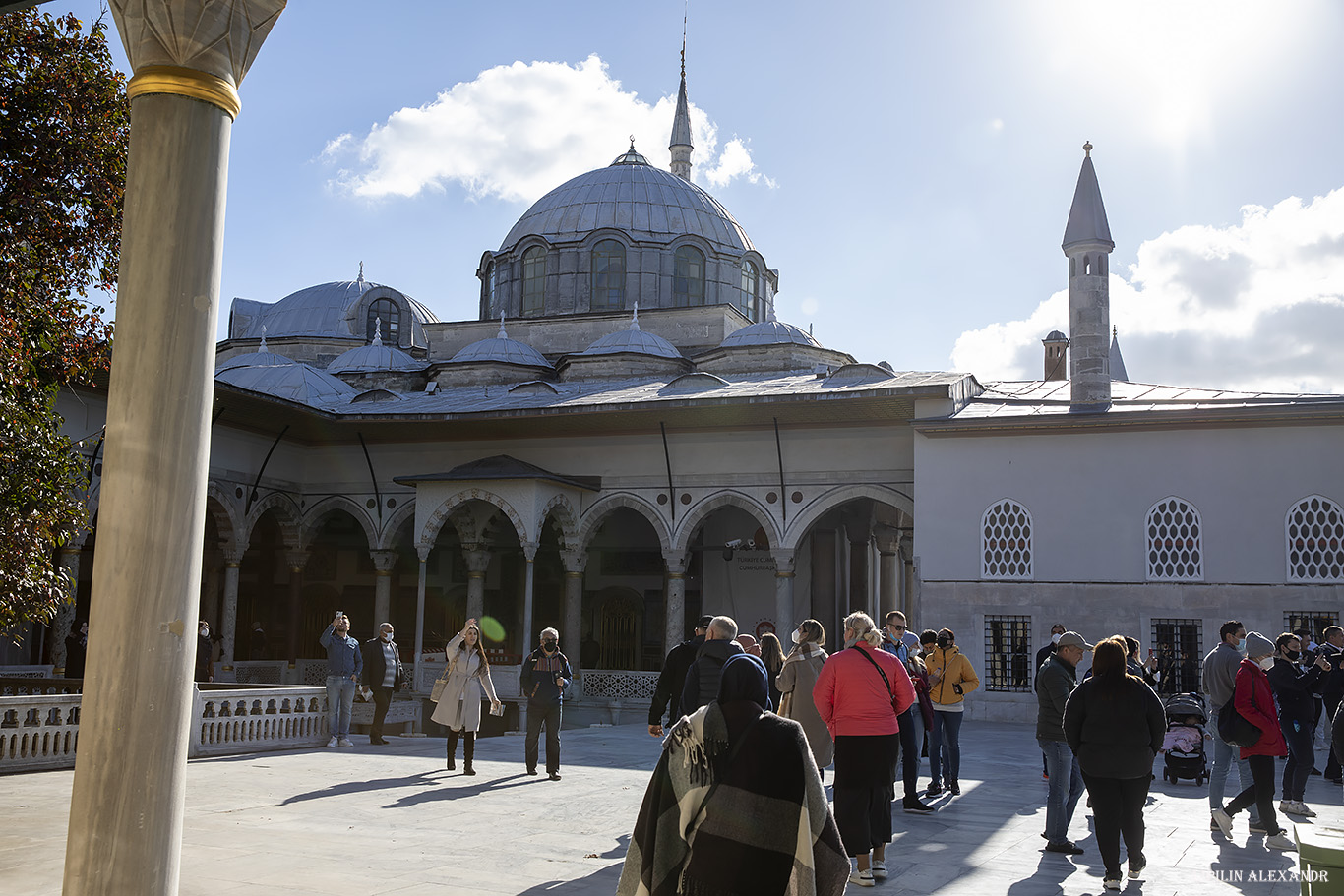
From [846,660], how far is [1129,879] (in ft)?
5.39

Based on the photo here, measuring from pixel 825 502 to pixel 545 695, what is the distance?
385 inches

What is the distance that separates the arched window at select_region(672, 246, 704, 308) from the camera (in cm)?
2673

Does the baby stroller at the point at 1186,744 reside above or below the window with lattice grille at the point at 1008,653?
below

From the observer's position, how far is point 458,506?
746 inches

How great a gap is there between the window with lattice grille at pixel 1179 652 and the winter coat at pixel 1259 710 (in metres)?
8.76

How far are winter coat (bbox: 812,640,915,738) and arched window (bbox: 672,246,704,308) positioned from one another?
2153 cm

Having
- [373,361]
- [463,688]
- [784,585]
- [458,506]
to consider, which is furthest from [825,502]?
[373,361]

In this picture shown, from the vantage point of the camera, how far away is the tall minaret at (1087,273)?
56.6ft

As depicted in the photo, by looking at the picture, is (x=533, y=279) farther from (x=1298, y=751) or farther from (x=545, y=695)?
(x=1298, y=751)

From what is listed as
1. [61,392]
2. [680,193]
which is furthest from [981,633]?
[680,193]

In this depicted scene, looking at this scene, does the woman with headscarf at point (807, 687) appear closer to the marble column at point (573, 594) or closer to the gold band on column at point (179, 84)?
the gold band on column at point (179, 84)

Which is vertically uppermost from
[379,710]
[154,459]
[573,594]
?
[154,459]

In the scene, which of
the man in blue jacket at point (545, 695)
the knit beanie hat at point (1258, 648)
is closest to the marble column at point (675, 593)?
the man in blue jacket at point (545, 695)

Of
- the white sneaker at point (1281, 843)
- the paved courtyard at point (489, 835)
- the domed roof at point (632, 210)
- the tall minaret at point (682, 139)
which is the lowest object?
the paved courtyard at point (489, 835)
